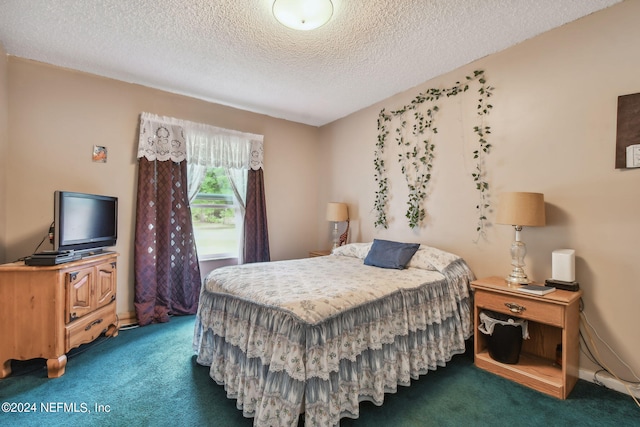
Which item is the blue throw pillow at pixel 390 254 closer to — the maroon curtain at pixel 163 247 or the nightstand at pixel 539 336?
the nightstand at pixel 539 336

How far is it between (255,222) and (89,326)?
206 centimetres

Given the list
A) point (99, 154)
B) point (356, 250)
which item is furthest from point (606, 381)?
point (99, 154)

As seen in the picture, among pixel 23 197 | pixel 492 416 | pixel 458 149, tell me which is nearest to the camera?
pixel 492 416

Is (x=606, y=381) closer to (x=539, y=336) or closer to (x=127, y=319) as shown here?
(x=539, y=336)

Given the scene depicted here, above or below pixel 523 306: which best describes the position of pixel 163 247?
above

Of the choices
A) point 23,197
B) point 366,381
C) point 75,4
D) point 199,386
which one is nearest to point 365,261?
point 366,381

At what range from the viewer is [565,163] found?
7.27 feet

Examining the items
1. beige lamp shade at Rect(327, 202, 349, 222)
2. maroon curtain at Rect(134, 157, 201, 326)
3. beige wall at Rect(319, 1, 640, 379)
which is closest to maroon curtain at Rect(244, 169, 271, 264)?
maroon curtain at Rect(134, 157, 201, 326)

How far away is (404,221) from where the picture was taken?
3.38 metres

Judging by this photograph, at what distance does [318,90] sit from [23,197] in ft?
10.3

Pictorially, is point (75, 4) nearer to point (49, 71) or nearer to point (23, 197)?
point (49, 71)

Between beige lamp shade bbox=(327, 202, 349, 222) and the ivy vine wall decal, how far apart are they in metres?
0.49

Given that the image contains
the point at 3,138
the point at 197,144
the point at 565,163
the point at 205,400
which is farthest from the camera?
the point at 197,144

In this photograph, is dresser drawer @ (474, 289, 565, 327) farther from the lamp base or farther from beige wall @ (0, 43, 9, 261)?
beige wall @ (0, 43, 9, 261)
